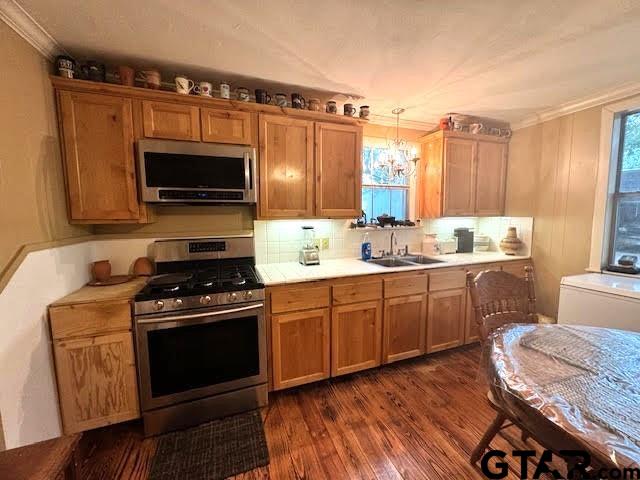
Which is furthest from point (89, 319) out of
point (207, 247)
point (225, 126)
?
point (225, 126)

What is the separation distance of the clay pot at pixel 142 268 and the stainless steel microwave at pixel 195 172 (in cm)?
56

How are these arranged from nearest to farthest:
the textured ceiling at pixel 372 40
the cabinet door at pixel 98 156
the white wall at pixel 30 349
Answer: the white wall at pixel 30 349 < the textured ceiling at pixel 372 40 < the cabinet door at pixel 98 156

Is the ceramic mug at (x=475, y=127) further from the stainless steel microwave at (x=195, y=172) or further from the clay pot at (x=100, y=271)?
the clay pot at (x=100, y=271)

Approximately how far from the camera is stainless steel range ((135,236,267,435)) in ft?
5.57

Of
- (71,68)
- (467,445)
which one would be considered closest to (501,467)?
(467,445)

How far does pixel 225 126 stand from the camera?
2.07m

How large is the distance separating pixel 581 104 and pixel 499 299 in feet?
7.62

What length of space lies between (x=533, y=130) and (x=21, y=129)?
4305 millimetres

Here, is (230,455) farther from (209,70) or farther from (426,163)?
(426,163)

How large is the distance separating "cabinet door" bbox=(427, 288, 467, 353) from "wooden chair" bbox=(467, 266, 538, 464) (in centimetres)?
86

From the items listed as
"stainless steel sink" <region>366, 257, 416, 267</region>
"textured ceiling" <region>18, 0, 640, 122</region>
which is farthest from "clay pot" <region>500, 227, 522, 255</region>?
"textured ceiling" <region>18, 0, 640, 122</region>

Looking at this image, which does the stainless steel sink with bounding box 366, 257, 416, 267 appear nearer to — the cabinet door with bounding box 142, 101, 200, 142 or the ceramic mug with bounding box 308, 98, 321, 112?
the ceramic mug with bounding box 308, 98, 321, 112

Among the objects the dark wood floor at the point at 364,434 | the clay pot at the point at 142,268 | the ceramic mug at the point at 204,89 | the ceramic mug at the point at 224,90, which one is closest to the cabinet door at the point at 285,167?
the ceramic mug at the point at 224,90

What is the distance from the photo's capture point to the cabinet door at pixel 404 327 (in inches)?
94.3
